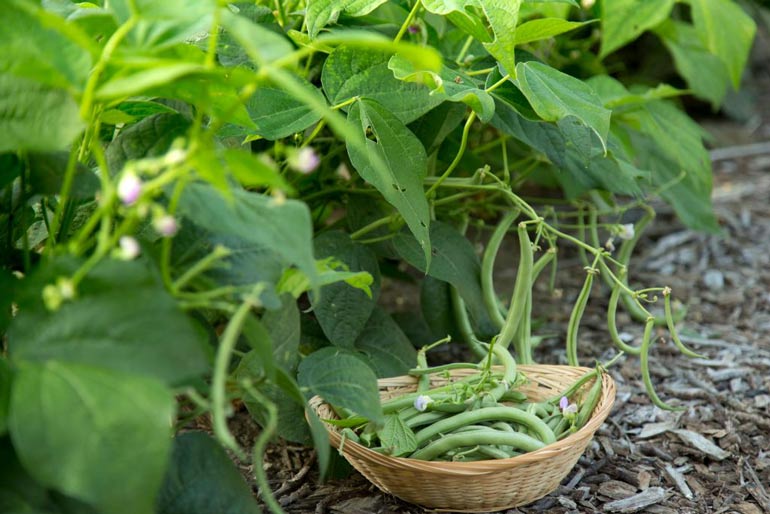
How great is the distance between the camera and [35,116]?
71 centimetres

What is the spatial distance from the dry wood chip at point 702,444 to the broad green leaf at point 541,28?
2.02ft

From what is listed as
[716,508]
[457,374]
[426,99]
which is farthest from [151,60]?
[716,508]

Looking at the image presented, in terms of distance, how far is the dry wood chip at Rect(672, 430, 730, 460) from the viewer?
121cm

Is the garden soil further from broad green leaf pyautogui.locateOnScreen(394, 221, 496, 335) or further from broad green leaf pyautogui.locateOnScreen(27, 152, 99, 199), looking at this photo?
broad green leaf pyautogui.locateOnScreen(27, 152, 99, 199)

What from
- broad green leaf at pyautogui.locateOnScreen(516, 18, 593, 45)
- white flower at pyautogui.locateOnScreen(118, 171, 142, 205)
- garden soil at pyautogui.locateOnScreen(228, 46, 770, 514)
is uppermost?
white flower at pyautogui.locateOnScreen(118, 171, 142, 205)

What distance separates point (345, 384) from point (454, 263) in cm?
44

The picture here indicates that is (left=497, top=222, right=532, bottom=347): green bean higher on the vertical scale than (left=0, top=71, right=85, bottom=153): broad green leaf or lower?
lower

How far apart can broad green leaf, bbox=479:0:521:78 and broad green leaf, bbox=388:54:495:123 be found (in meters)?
0.05

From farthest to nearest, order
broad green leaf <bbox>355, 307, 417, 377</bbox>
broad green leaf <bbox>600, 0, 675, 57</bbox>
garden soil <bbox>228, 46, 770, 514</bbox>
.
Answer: broad green leaf <bbox>600, 0, 675, 57</bbox> < broad green leaf <bbox>355, 307, 417, 377</bbox> < garden soil <bbox>228, 46, 770, 514</bbox>

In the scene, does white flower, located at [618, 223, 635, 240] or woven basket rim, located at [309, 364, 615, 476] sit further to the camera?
white flower, located at [618, 223, 635, 240]

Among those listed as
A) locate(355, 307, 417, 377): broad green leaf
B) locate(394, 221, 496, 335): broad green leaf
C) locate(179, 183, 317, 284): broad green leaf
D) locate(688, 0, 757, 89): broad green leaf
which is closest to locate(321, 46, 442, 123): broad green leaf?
locate(394, 221, 496, 335): broad green leaf

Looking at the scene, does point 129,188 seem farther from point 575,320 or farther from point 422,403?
point 575,320

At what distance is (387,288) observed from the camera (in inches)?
68.9

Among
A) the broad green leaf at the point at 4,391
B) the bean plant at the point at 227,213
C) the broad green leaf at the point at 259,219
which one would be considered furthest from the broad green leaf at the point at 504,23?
the broad green leaf at the point at 4,391
